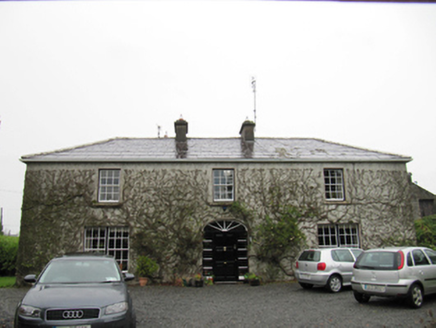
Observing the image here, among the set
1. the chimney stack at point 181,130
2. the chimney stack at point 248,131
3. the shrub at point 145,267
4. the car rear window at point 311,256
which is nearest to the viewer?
the car rear window at point 311,256

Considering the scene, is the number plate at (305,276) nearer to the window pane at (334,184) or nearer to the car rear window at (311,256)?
the car rear window at (311,256)

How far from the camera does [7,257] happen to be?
65.6 ft

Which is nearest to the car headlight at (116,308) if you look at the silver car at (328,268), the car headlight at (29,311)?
the car headlight at (29,311)

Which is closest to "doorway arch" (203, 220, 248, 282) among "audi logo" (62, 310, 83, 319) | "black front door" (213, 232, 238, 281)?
"black front door" (213, 232, 238, 281)

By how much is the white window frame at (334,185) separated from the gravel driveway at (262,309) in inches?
211

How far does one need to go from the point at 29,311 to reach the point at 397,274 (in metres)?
8.51

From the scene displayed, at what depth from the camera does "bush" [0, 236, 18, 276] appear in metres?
19.9

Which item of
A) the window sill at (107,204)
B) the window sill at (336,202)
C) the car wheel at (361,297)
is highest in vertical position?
the window sill at (336,202)

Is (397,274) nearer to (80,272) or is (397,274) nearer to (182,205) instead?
(80,272)

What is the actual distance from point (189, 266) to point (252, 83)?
1349cm

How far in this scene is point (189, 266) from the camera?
15594mm

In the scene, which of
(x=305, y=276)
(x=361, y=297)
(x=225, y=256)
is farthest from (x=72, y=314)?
(x=225, y=256)

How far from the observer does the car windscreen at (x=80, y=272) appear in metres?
6.91

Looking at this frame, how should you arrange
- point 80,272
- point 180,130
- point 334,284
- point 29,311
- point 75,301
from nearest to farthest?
1. point 29,311
2. point 75,301
3. point 80,272
4. point 334,284
5. point 180,130
